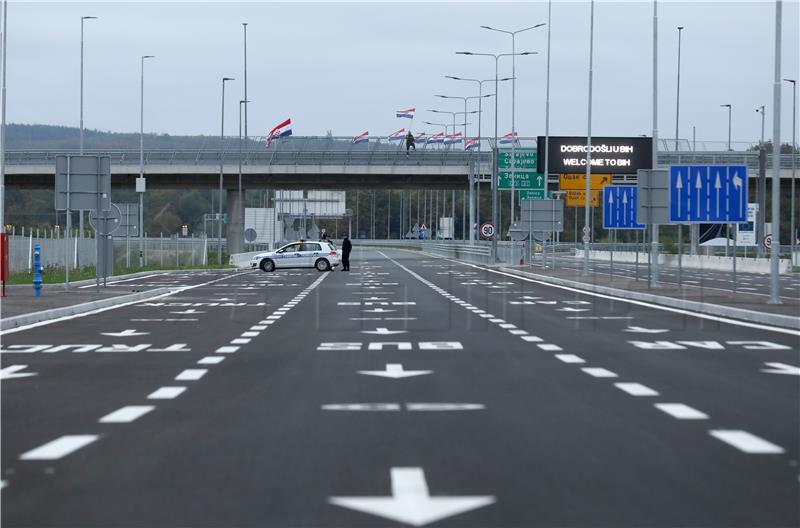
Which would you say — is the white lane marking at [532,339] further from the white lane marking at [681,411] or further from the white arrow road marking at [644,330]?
the white lane marking at [681,411]

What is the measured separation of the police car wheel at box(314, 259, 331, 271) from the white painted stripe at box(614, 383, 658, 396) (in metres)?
49.3

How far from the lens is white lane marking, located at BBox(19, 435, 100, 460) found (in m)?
7.91

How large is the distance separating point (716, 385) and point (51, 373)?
665 cm

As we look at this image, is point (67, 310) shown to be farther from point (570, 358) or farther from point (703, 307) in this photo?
point (703, 307)

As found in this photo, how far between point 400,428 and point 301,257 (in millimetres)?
52797

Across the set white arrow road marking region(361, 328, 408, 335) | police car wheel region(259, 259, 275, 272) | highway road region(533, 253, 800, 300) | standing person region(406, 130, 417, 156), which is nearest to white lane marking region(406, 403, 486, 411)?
white arrow road marking region(361, 328, 408, 335)

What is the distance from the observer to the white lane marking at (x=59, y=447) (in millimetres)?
7906

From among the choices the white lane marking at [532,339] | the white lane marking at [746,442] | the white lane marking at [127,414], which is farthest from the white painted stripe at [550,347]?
the white lane marking at [746,442]

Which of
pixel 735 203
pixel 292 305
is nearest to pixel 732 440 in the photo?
pixel 292 305

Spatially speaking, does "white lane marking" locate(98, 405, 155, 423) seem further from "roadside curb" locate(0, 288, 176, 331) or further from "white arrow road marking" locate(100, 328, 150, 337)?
"roadside curb" locate(0, 288, 176, 331)

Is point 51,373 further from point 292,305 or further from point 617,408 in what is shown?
point 292,305

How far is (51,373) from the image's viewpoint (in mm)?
13203

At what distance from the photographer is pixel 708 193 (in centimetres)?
3166

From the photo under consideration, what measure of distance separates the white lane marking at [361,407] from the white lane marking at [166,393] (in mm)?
1503
